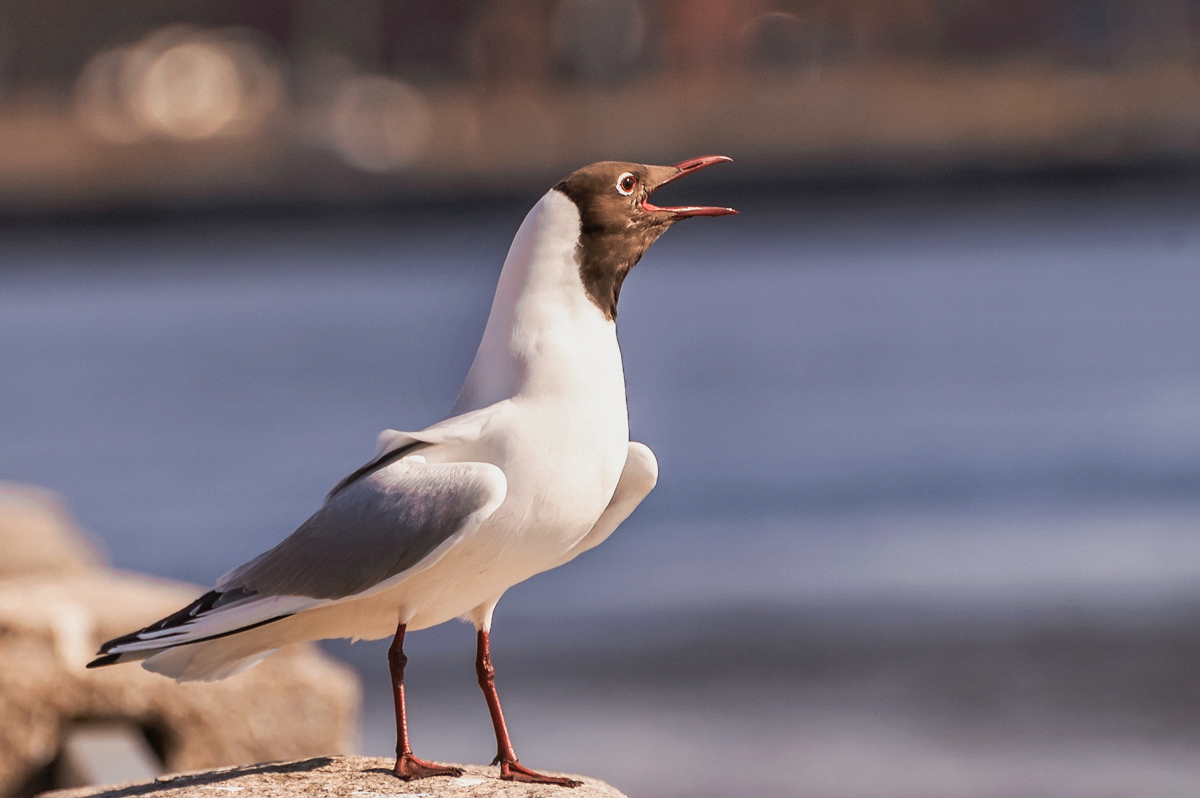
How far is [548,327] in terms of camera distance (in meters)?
3.53

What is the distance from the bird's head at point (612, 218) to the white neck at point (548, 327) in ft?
0.09

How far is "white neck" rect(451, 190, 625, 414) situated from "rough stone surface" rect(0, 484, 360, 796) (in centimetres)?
197

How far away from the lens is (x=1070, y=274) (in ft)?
131

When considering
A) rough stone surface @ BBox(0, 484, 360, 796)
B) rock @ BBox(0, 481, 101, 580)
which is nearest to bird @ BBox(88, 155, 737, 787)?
rough stone surface @ BBox(0, 484, 360, 796)

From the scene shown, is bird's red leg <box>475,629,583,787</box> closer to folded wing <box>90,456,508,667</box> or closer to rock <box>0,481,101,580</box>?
folded wing <box>90,456,508,667</box>

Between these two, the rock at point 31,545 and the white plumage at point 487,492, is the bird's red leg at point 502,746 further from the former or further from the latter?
the rock at point 31,545

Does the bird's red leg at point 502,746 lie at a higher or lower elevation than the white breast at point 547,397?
lower

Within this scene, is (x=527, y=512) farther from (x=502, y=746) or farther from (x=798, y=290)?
(x=798, y=290)

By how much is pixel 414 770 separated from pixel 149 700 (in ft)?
6.44

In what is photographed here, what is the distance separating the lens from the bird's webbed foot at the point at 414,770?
3514mm

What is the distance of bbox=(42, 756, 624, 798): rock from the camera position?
344 cm

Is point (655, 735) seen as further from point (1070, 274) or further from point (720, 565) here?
point (1070, 274)

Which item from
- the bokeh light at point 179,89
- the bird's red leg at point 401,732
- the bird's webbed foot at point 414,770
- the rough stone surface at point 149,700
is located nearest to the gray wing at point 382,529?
the bird's red leg at point 401,732

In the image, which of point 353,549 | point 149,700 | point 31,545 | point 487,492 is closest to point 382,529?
point 353,549
